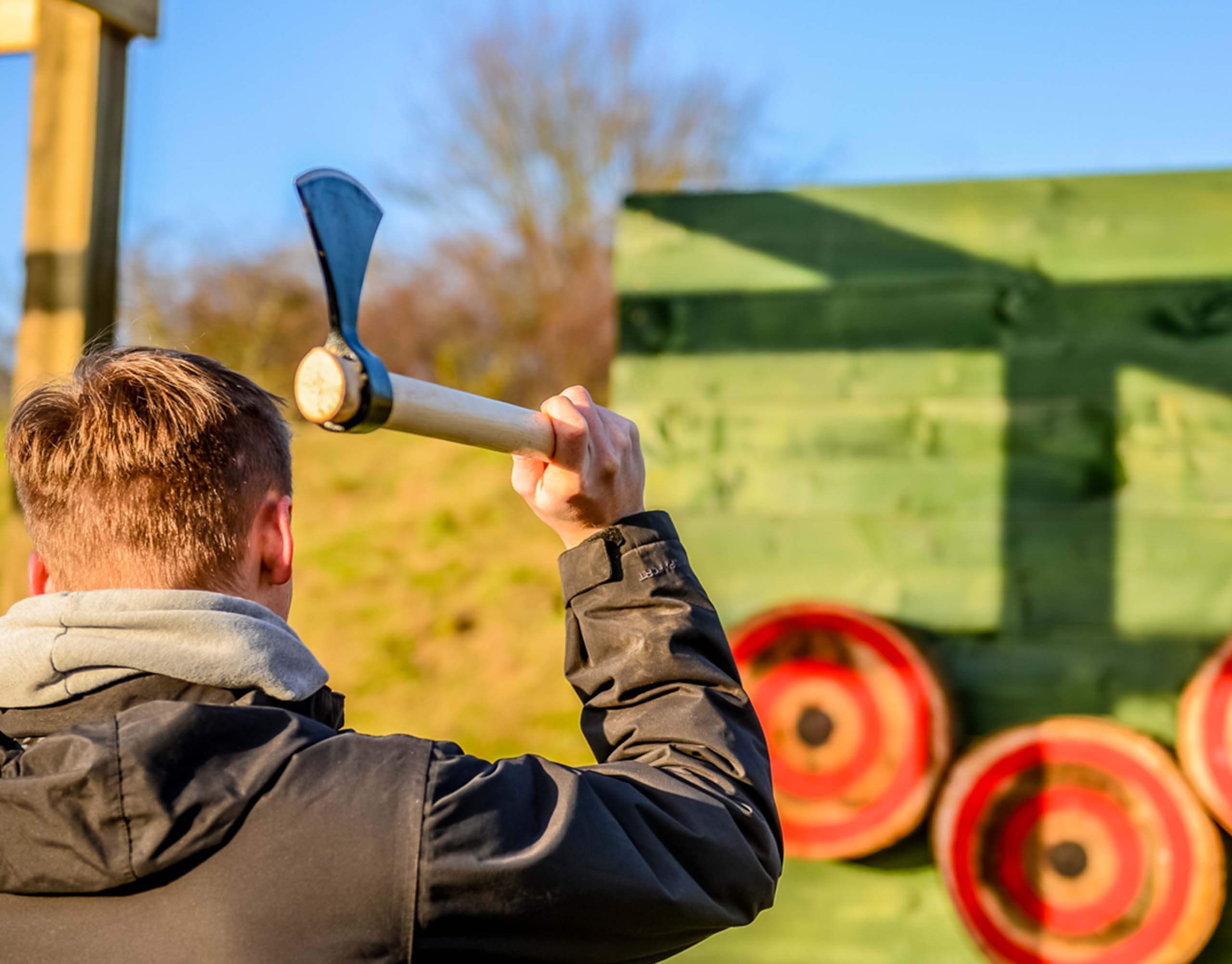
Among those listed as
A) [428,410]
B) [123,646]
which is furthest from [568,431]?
[123,646]

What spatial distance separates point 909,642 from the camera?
2.57 meters

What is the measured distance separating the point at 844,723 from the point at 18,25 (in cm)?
217

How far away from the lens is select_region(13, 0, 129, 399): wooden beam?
2125mm

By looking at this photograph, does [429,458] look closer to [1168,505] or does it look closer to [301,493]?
[301,493]

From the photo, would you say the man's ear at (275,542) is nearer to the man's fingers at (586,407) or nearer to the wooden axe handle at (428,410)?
the wooden axe handle at (428,410)

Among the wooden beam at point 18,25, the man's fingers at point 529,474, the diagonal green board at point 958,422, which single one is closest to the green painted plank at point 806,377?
the diagonal green board at point 958,422

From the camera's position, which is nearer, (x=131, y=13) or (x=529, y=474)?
(x=529, y=474)

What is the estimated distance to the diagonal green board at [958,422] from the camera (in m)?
2.49

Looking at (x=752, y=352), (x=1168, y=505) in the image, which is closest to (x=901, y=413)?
(x=752, y=352)

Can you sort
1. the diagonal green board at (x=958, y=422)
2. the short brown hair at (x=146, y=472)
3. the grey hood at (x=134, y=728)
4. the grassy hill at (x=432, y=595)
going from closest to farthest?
the grey hood at (x=134, y=728), the short brown hair at (x=146, y=472), the diagonal green board at (x=958, y=422), the grassy hill at (x=432, y=595)

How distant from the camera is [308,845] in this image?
0.84m

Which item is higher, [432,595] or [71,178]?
[71,178]

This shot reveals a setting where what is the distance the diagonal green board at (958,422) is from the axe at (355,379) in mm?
1759

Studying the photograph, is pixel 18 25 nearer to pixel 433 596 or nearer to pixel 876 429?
pixel 876 429
